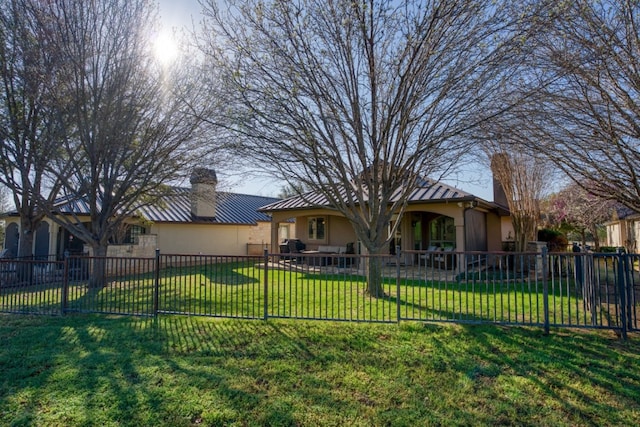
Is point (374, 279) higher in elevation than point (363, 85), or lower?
lower

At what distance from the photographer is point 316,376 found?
419 cm

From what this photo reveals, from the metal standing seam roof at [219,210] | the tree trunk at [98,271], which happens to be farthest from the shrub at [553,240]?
the tree trunk at [98,271]

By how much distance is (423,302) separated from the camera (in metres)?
7.92

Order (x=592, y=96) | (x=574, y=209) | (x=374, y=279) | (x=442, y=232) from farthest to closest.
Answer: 1. (x=442, y=232)
2. (x=574, y=209)
3. (x=374, y=279)
4. (x=592, y=96)

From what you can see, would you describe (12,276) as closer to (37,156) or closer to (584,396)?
(37,156)

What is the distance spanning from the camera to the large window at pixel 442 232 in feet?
49.4

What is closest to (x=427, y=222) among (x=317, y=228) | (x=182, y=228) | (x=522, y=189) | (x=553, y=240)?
(x=522, y=189)

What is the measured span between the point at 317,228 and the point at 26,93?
12.9 m

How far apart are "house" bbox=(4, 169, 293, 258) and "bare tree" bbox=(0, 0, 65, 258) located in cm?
385

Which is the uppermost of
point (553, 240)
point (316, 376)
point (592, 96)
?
point (592, 96)

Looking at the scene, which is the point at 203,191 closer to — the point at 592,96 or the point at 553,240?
the point at 592,96

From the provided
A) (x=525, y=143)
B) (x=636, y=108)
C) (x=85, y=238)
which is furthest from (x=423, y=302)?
(x=85, y=238)

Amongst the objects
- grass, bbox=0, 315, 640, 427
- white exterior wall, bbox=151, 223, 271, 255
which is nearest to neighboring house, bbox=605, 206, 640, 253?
grass, bbox=0, 315, 640, 427

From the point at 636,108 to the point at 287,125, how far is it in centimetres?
616
